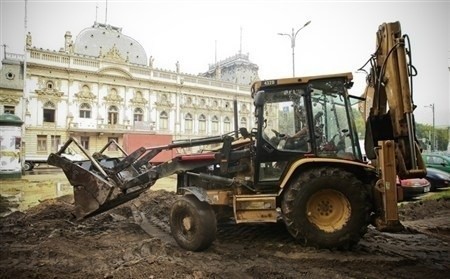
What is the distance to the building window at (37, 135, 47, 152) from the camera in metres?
35.5

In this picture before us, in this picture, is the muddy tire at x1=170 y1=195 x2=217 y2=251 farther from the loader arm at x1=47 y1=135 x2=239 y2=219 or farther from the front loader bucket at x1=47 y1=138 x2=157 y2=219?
the front loader bucket at x1=47 y1=138 x2=157 y2=219

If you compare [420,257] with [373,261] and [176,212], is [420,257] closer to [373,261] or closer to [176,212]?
[373,261]

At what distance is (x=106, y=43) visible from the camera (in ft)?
163

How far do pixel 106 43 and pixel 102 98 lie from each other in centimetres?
1472

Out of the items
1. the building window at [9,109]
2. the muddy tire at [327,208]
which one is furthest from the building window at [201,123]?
the muddy tire at [327,208]

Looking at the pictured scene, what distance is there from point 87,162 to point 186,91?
41606mm

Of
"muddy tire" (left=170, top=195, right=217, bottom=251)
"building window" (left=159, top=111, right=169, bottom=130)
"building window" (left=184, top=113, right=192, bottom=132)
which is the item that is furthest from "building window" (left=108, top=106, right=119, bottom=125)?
"muddy tire" (left=170, top=195, right=217, bottom=251)

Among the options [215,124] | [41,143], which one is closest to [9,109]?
[41,143]

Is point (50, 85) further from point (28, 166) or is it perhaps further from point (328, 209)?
point (328, 209)

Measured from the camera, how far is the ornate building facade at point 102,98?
35500 mm

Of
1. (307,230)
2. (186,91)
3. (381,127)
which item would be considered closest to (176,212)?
(307,230)

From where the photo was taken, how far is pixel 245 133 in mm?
5602

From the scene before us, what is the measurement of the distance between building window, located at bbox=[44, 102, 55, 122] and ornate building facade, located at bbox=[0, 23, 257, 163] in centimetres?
6

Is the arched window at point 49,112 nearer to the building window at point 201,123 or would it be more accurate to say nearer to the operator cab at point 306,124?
the building window at point 201,123
